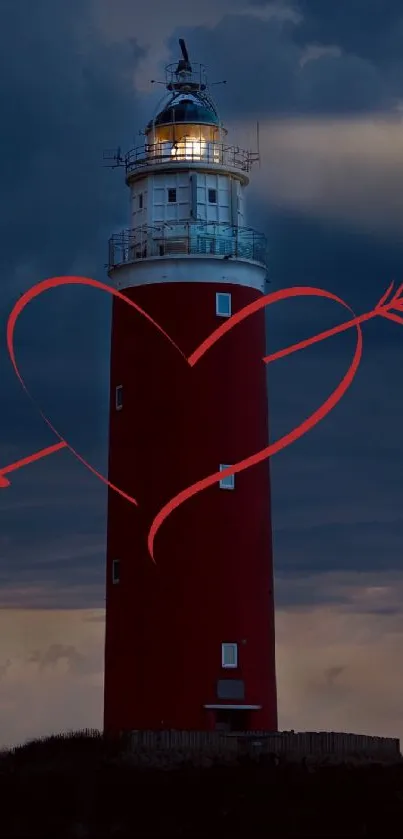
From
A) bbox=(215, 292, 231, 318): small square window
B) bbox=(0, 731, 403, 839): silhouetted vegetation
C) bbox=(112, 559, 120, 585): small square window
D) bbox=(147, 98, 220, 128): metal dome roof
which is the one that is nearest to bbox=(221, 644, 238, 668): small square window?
bbox=(112, 559, 120, 585): small square window

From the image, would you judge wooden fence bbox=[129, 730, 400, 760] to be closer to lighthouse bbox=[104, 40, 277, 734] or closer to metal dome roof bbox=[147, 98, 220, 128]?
lighthouse bbox=[104, 40, 277, 734]

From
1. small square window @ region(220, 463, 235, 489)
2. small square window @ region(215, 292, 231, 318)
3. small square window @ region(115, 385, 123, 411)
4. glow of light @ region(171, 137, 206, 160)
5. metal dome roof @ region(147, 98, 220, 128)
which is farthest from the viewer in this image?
metal dome roof @ region(147, 98, 220, 128)

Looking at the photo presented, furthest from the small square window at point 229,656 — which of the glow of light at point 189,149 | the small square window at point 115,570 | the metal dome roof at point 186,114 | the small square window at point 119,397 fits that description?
the metal dome roof at point 186,114

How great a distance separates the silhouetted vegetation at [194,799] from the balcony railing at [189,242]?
14335 millimetres

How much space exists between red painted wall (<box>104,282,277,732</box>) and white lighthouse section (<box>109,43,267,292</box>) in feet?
1.88

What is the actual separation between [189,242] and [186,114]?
372 cm

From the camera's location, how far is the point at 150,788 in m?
54.2

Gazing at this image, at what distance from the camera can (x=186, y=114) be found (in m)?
65.6

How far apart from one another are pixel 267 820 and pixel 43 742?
387 inches

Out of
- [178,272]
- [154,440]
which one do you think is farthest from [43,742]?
[178,272]

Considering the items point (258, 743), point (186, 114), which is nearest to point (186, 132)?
point (186, 114)

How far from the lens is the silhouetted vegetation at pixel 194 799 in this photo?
52.7 metres

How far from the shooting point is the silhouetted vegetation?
173 ft

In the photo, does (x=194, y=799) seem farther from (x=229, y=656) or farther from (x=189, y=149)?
(x=189, y=149)
